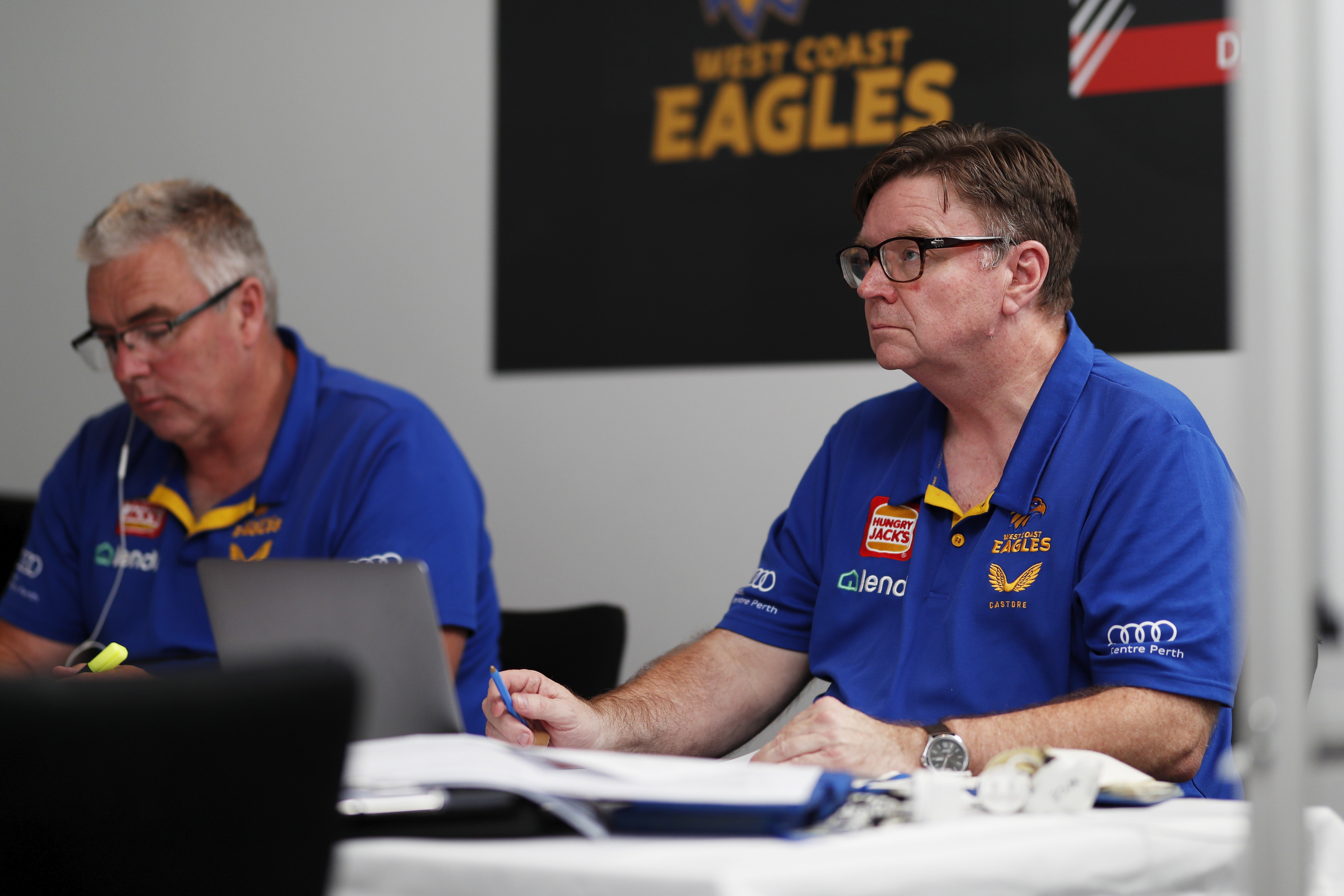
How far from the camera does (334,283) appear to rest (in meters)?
3.41

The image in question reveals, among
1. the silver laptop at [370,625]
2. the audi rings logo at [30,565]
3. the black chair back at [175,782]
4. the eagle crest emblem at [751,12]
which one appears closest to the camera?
the black chair back at [175,782]

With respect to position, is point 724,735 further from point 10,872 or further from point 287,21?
point 287,21

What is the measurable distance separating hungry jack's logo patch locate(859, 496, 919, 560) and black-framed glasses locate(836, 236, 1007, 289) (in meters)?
0.31

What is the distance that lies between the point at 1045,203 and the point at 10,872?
4.85 ft

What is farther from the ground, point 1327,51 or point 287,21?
point 287,21

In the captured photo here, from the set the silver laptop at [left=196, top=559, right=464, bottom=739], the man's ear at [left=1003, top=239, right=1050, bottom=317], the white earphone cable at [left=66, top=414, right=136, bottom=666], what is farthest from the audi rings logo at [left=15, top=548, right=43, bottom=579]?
the man's ear at [left=1003, top=239, right=1050, bottom=317]

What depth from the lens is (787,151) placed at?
285 centimetres

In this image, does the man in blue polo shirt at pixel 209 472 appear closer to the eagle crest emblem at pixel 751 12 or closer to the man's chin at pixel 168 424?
the man's chin at pixel 168 424

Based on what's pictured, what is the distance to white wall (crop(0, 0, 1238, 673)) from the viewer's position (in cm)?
294

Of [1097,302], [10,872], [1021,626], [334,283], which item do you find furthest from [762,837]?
[334,283]

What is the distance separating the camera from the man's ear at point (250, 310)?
227 cm

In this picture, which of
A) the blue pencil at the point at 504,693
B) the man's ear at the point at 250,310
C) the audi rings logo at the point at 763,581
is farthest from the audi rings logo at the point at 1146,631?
the man's ear at the point at 250,310

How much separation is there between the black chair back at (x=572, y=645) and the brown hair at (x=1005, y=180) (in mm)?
875

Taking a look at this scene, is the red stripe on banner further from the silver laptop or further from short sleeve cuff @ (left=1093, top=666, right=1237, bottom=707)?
the silver laptop
